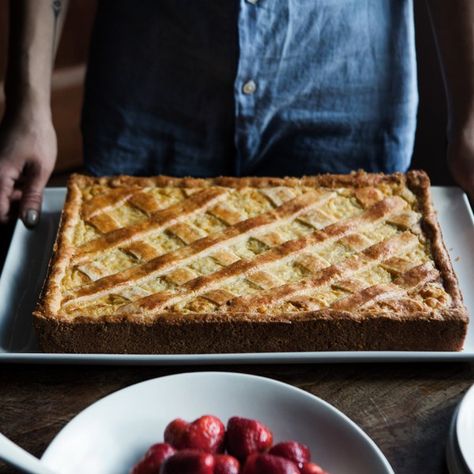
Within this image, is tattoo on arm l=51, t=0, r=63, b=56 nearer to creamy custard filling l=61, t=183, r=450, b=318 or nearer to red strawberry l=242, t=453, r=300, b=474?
creamy custard filling l=61, t=183, r=450, b=318

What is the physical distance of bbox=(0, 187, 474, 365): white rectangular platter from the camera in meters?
1.23

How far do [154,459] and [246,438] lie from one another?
0.11m

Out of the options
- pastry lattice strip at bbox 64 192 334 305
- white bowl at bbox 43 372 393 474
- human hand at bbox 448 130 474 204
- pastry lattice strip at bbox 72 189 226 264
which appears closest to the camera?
white bowl at bbox 43 372 393 474

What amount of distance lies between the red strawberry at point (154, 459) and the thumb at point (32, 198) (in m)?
0.72

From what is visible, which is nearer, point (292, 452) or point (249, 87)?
point (292, 452)

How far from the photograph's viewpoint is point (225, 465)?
92 cm

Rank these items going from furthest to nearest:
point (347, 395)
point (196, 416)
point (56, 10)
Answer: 1. point (56, 10)
2. point (347, 395)
3. point (196, 416)

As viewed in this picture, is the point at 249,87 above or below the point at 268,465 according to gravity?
above

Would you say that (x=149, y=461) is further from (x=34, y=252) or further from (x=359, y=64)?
(x=359, y=64)

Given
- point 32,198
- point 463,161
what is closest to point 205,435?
point 32,198

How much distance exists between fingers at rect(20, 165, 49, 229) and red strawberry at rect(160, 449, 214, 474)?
775mm

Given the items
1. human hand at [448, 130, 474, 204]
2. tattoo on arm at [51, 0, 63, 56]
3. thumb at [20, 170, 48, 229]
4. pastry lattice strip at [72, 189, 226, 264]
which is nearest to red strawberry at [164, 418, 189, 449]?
pastry lattice strip at [72, 189, 226, 264]

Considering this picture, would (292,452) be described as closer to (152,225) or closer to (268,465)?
(268,465)

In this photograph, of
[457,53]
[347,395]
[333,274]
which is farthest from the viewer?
[457,53]
